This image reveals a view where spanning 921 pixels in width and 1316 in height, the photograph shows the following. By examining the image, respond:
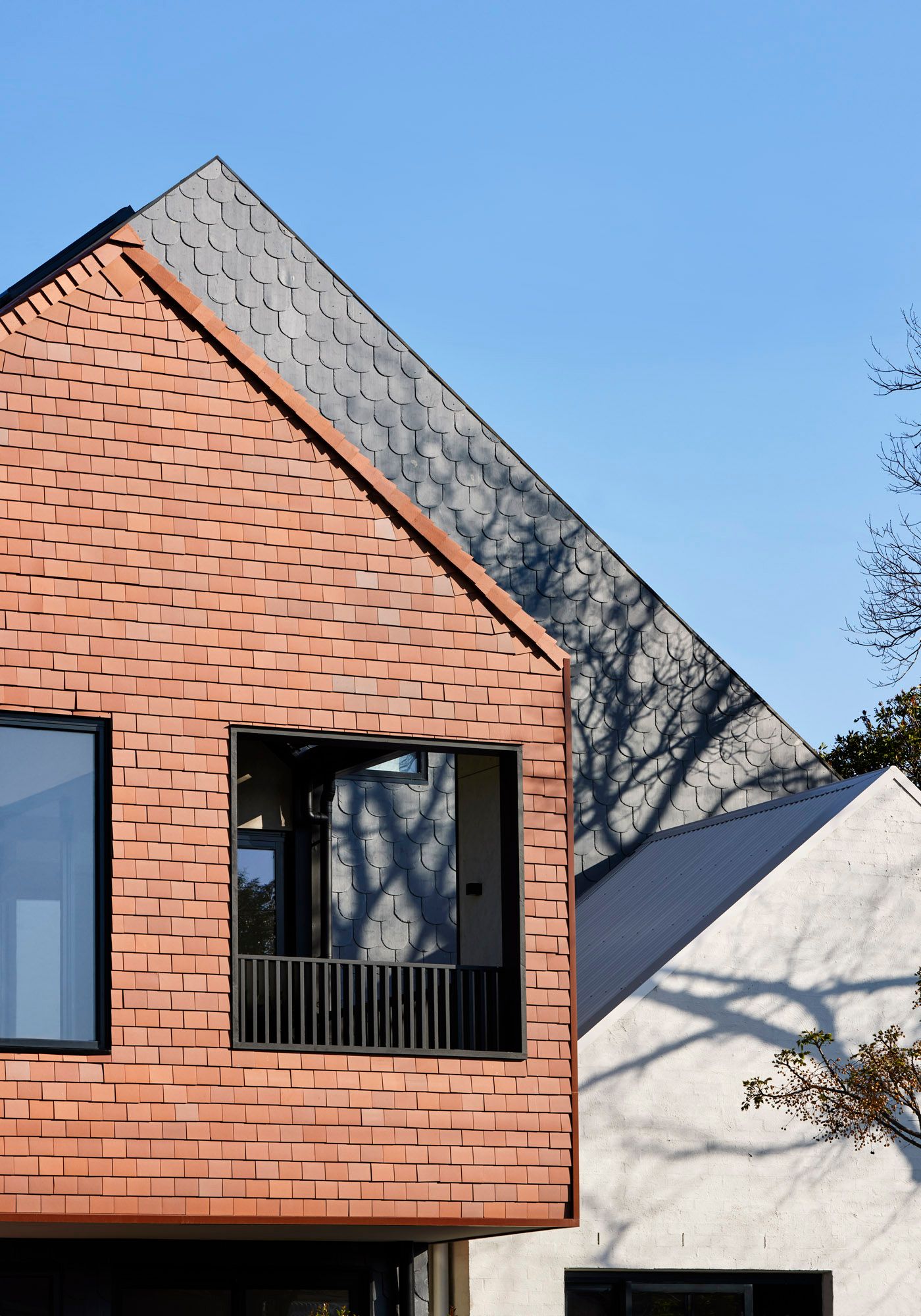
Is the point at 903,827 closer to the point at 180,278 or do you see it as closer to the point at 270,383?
the point at 270,383

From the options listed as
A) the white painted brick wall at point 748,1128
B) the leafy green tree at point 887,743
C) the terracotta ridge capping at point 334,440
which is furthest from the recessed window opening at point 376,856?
the leafy green tree at point 887,743

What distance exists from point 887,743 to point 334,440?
1896 centimetres

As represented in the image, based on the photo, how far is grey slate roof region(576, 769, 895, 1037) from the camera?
16.5m

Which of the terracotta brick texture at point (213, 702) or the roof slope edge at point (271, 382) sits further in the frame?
the roof slope edge at point (271, 382)

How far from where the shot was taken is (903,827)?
16.9m

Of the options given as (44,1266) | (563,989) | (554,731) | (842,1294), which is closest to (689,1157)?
(842,1294)

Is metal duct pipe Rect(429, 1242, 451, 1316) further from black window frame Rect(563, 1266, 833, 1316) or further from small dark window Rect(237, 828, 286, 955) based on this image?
small dark window Rect(237, 828, 286, 955)

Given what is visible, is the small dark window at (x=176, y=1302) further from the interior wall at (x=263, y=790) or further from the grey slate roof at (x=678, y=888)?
the interior wall at (x=263, y=790)

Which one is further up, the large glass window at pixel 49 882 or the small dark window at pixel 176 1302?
the large glass window at pixel 49 882

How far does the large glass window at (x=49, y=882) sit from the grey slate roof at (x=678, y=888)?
17.7ft

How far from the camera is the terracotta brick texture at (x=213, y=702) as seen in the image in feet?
38.9

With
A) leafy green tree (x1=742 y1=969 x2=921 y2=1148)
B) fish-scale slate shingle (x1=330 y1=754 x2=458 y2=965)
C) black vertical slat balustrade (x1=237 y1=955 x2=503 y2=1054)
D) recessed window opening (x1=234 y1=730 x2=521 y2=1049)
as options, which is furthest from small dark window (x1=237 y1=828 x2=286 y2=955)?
leafy green tree (x1=742 y1=969 x2=921 y2=1148)

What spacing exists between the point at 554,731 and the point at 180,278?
31.9ft

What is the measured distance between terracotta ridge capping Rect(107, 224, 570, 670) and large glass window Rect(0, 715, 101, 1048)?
9.64 ft
